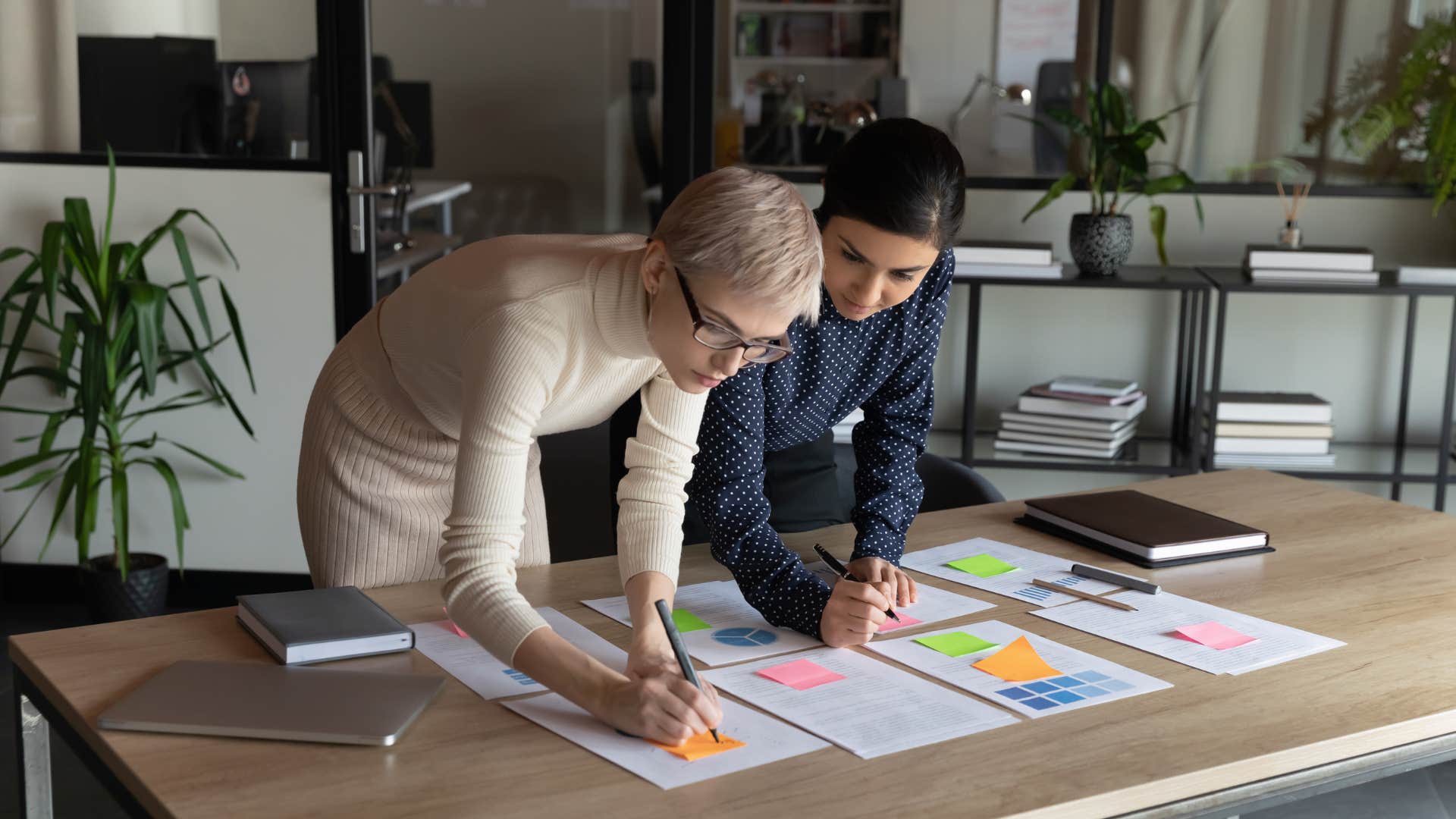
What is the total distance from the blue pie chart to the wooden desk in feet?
0.40

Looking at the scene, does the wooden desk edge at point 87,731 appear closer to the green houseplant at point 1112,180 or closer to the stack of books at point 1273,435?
the green houseplant at point 1112,180

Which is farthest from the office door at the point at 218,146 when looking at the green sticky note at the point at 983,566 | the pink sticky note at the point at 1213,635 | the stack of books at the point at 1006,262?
the pink sticky note at the point at 1213,635

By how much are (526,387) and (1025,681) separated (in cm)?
65

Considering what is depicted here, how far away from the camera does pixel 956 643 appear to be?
1691mm

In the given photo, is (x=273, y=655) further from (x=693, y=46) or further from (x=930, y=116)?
(x=930, y=116)

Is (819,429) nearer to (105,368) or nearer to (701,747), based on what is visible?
(701,747)

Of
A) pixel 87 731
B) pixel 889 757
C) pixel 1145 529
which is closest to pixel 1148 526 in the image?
pixel 1145 529

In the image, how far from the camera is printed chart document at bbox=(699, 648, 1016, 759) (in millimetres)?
1411

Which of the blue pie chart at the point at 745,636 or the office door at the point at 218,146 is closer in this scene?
the blue pie chart at the point at 745,636

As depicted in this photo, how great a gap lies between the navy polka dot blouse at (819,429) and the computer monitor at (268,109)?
2131 mm

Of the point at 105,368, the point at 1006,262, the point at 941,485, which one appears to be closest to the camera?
the point at 941,485

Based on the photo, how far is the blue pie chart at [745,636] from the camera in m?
1.69

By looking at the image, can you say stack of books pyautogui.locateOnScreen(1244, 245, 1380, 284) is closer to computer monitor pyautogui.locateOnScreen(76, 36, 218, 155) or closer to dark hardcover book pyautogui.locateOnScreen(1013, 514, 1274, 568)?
dark hardcover book pyautogui.locateOnScreen(1013, 514, 1274, 568)

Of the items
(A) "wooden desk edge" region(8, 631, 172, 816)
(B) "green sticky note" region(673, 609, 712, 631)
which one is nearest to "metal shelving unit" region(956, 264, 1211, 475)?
(B) "green sticky note" region(673, 609, 712, 631)
